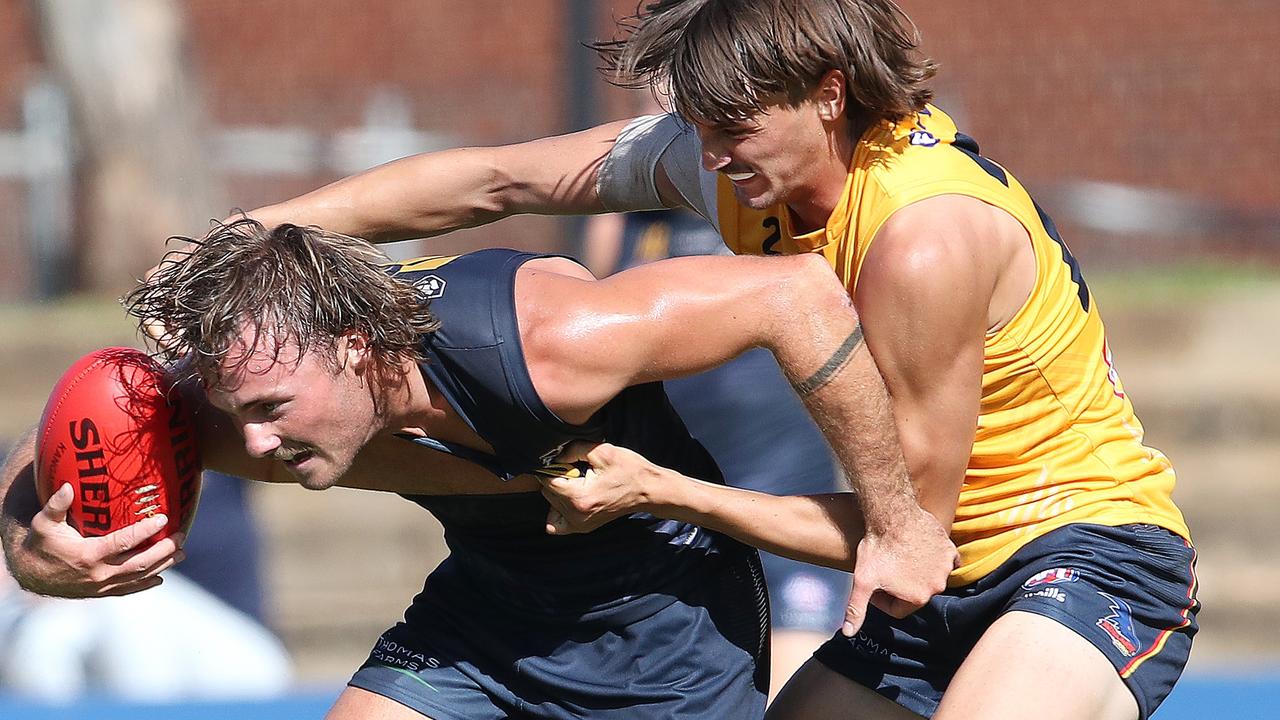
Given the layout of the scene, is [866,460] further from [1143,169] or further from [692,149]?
[1143,169]

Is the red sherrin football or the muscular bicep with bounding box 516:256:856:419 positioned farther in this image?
the red sherrin football

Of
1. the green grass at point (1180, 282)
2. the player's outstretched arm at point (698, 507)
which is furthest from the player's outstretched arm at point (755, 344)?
the green grass at point (1180, 282)

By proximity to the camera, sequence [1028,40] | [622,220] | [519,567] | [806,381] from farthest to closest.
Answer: [1028,40] < [622,220] < [519,567] < [806,381]

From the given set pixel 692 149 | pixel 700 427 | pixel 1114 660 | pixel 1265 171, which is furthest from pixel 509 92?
pixel 1114 660

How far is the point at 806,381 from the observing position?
8.77 feet

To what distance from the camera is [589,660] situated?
3041 mm

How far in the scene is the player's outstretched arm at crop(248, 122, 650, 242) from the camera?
320 cm

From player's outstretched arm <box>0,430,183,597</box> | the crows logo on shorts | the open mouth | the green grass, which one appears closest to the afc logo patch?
the open mouth

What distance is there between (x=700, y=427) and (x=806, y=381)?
6.08ft

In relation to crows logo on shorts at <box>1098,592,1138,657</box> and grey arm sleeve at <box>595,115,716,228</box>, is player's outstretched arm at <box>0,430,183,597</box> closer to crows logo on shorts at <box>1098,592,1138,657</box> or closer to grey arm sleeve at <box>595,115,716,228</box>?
grey arm sleeve at <box>595,115,716,228</box>

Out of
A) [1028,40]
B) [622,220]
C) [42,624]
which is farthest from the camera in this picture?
[1028,40]

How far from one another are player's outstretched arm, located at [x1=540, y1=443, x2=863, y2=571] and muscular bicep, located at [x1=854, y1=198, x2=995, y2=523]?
7.6 inches

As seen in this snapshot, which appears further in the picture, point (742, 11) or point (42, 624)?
point (42, 624)

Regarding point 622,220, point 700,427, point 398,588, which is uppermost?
point 622,220
